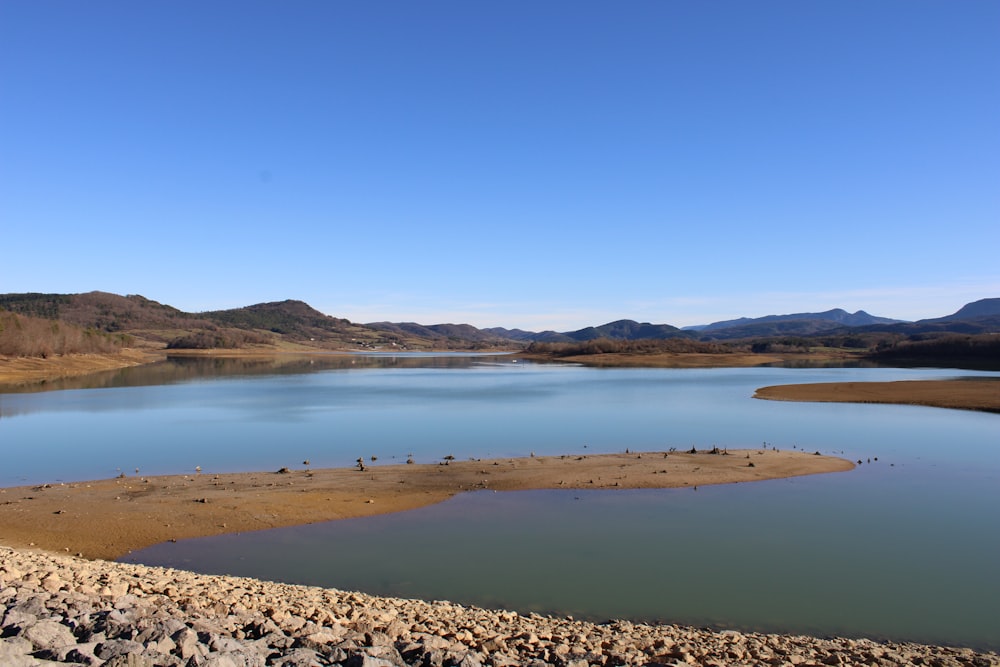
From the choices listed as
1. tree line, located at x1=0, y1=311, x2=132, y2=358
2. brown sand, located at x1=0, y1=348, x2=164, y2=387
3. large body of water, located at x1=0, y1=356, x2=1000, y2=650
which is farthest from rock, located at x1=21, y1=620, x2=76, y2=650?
tree line, located at x1=0, y1=311, x2=132, y2=358

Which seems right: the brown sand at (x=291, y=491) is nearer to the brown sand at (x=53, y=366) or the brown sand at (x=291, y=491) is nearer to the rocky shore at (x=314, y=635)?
the rocky shore at (x=314, y=635)

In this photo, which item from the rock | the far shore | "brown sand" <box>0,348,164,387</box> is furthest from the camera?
the far shore

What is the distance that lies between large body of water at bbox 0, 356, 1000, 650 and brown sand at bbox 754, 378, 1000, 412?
694cm

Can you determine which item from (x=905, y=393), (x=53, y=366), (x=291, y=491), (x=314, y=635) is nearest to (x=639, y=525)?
(x=314, y=635)

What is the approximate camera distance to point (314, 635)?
7336mm

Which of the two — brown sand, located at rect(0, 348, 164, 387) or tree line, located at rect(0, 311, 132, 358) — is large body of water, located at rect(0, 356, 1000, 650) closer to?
brown sand, located at rect(0, 348, 164, 387)

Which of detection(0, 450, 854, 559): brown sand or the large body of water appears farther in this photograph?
detection(0, 450, 854, 559): brown sand

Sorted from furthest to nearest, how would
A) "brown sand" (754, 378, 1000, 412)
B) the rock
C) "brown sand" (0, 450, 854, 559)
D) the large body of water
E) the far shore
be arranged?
the far shore < "brown sand" (754, 378, 1000, 412) < "brown sand" (0, 450, 854, 559) < the large body of water < the rock

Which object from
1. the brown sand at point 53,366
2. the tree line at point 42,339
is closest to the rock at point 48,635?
the brown sand at point 53,366

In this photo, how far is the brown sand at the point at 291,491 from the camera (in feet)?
42.5

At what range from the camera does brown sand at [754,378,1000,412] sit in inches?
1529

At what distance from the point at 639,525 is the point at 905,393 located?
3905 centimetres

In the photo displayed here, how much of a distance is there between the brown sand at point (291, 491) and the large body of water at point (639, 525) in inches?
30.4

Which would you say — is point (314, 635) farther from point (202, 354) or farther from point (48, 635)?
point (202, 354)
